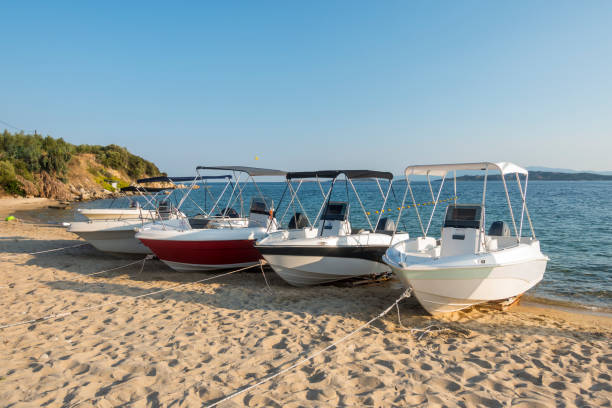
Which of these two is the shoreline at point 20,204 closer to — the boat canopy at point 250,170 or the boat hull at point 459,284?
the boat canopy at point 250,170

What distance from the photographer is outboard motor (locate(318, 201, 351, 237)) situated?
393 inches

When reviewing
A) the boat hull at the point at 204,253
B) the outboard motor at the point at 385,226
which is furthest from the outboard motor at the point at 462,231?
the boat hull at the point at 204,253

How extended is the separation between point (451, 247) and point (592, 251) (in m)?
11.5

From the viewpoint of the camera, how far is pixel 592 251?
605 inches

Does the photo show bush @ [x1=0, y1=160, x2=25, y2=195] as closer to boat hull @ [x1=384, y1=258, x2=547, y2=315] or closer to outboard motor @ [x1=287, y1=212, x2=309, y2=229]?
outboard motor @ [x1=287, y1=212, x2=309, y2=229]

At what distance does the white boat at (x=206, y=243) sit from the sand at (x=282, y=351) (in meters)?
1.31

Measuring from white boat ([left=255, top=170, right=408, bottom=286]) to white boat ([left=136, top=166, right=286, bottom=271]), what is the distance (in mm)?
1203

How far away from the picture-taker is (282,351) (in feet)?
18.0

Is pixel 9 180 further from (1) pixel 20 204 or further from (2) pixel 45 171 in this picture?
(2) pixel 45 171

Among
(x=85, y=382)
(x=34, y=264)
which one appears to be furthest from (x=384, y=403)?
(x=34, y=264)

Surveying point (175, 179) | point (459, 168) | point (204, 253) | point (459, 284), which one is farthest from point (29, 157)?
point (459, 284)

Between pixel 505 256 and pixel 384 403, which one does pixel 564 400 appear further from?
pixel 505 256

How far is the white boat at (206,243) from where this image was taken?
33.4 ft

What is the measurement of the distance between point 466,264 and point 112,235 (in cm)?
1110
